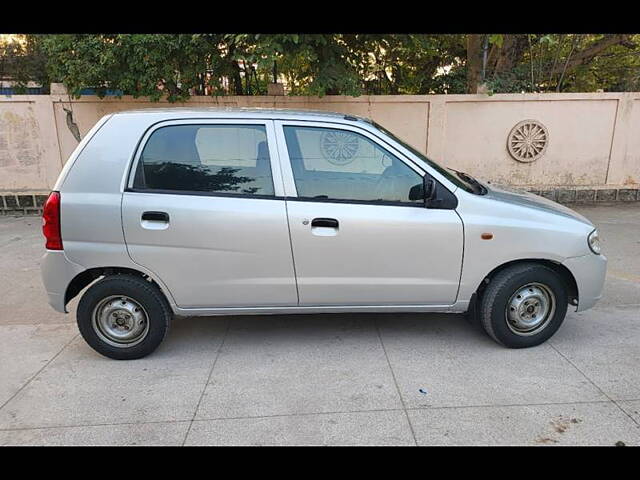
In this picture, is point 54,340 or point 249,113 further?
point 54,340

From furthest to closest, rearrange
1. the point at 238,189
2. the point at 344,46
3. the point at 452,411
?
the point at 344,46
the point at 238,189
the point at 452,411

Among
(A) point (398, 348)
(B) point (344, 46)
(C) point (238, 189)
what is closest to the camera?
(C) point (238, 189)

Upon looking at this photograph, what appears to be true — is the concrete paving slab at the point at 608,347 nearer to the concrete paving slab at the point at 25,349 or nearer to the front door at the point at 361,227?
the front door at the point at 361,227

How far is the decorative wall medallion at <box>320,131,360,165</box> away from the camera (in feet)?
10.7

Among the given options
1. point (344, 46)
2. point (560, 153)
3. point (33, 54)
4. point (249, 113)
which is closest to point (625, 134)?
point (560, 153)

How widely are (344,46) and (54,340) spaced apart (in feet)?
18.9

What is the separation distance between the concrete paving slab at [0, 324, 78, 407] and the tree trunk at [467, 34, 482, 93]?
802cm

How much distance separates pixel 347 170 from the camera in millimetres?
3268

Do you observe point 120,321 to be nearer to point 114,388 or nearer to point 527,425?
point 114,388

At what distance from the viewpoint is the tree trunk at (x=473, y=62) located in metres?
8.41

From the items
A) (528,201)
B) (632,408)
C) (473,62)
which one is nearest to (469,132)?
(473,62)

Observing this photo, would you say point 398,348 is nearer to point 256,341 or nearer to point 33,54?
point 256,341

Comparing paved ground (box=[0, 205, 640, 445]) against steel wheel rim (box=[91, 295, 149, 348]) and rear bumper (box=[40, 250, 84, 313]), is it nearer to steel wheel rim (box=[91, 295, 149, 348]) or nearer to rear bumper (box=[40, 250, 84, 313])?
steel wheel rim (box=[91, 295, 149, 348])

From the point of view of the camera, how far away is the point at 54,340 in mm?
3670
